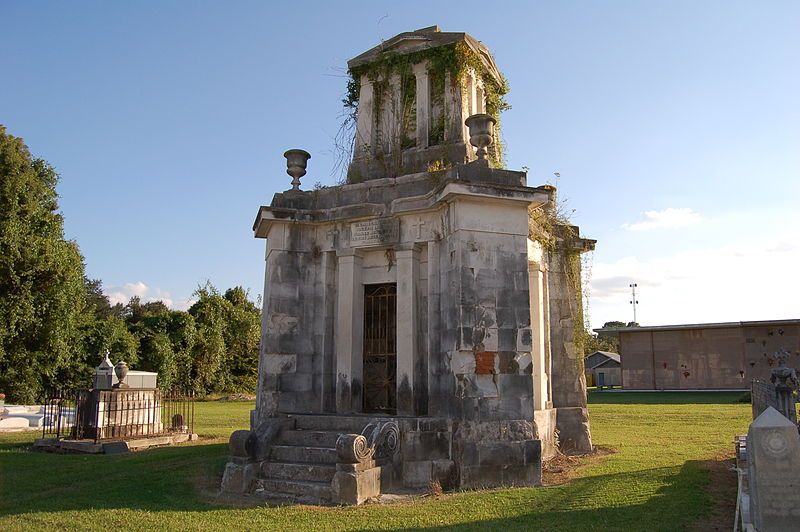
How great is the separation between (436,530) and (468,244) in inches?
174

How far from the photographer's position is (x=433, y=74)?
495 inches

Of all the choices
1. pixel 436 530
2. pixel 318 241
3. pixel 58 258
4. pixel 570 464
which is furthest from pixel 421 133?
pixel 58 258

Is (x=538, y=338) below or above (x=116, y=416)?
above

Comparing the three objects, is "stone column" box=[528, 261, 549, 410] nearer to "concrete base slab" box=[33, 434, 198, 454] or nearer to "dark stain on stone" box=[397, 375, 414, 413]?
"dark stain on stone" box=[397, 375, 414, 413]

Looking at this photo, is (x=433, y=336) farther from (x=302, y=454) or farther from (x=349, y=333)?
(x=302, y=454)

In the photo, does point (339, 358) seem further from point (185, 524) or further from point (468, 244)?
point (185, 524)

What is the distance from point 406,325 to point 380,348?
3.33 feet

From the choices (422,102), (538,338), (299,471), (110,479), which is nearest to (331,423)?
(299,471)

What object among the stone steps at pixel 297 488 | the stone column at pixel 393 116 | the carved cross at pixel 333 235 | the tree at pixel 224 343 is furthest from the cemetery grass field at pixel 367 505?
the tree at pixel 224 343

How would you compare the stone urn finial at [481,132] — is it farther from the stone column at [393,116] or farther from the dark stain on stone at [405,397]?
the dark stain on stone at [405,397]

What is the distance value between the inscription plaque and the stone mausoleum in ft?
0.09

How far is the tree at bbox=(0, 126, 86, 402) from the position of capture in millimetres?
25562

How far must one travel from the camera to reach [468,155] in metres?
11.8

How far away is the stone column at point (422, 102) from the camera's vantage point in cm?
1237
